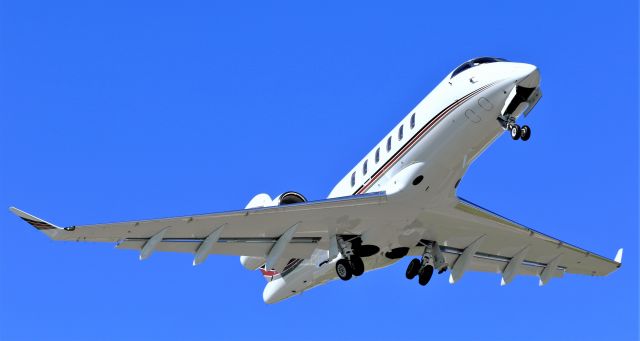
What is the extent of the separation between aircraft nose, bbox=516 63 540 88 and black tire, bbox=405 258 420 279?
256 inches

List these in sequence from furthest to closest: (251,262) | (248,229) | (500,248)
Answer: (500,248)
(251,262)
(248,229)

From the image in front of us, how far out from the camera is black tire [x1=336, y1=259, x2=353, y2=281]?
82.2 ft

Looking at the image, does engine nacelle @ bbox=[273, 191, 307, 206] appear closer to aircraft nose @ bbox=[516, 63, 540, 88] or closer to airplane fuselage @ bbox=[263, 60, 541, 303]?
airplane fuselage @ bbox=[263, 60, 541, 303]

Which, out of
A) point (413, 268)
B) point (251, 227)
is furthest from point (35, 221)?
point (413, 268)

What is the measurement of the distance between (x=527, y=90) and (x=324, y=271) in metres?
7.61

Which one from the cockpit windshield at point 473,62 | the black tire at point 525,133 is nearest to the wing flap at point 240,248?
the cockpit windshield at point 473,62

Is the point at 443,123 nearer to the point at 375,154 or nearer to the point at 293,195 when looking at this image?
the point at 375,154

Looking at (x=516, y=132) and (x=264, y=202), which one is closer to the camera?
(x=516, y=132)

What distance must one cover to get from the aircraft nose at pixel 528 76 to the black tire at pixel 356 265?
630cm

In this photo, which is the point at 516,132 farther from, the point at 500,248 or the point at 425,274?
the point at 500,248

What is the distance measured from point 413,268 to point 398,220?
2.78 metres

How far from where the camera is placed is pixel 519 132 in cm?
2167

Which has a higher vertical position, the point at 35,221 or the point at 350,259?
the point at 350,259

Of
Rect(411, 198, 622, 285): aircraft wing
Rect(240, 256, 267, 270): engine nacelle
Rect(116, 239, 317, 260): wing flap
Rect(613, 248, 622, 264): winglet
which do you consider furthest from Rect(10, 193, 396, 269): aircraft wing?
Rect(613, 248, 622, 264): winglet
